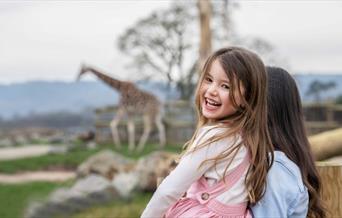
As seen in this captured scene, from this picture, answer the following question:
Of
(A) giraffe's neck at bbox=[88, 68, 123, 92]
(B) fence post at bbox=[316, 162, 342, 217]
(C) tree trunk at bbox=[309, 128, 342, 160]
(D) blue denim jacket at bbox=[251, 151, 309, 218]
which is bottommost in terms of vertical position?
(A) giraffe's neck at bbox=[88, 68, 123, 92]

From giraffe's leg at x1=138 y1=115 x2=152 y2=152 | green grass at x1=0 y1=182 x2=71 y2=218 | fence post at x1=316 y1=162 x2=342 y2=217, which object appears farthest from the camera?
giraffe's leg at x1=138 y1=115 x2=152 y2=152

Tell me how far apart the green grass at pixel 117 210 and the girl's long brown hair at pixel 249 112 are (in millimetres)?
4839

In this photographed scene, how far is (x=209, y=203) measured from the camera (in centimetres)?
167

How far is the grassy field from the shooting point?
21.9 feet

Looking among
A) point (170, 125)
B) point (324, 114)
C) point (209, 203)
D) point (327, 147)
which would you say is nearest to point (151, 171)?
point (327, 147)

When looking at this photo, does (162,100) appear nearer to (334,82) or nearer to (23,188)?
(334,82)

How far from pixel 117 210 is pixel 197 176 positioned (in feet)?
16.8

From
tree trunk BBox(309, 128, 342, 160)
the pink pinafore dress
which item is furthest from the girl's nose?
tree trunk BBox(309, 128, 342, 160)

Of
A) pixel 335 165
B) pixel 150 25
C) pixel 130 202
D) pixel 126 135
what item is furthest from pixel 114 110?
pixel 335 165

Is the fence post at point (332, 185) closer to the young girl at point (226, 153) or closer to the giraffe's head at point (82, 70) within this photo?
the young girl at point (226, 153)

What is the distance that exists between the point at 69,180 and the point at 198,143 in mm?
7585

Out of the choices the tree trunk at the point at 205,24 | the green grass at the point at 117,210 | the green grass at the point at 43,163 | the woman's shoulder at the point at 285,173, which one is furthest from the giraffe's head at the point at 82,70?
the woman's shoulder at the point at 285,173

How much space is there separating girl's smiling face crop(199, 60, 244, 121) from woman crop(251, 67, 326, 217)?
194 mm

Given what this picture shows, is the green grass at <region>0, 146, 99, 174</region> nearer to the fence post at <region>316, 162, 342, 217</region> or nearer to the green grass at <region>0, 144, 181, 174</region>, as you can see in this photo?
the green grass at <region>0, 144, 181, 174</region>
